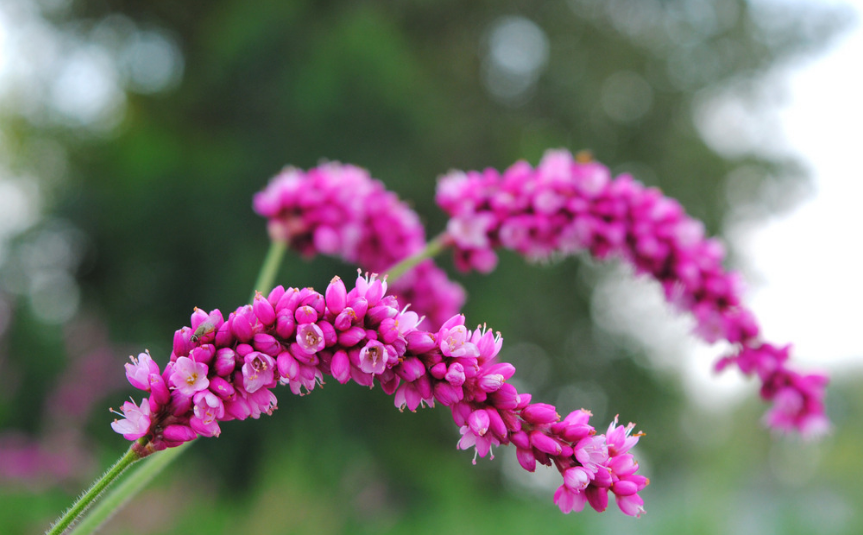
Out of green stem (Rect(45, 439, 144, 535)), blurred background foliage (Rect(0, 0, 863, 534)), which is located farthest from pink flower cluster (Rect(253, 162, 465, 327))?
blurred background foliage (Rect(0, 0, 863, 534))

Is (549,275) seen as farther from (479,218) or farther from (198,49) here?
(479,218)

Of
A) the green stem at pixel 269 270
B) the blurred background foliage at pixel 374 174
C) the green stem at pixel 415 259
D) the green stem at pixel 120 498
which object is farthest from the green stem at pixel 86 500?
the blurred background foliage at pixel 374 174

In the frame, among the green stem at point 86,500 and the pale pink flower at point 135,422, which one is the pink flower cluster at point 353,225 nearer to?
the pale pink flower at point 135,422

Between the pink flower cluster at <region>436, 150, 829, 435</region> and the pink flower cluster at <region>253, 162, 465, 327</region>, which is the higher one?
the pink flower cluster at <region>436, 150, 829, 435</region>

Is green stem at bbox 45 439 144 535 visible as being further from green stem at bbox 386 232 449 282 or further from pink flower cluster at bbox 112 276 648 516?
green stem at bbox 386 232 449 282

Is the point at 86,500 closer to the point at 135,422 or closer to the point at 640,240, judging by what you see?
the point at 135,422

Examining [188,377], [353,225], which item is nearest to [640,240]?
[353,225]
